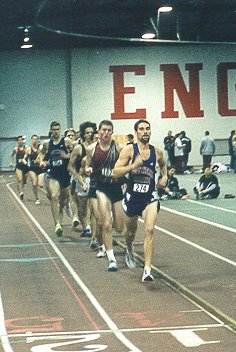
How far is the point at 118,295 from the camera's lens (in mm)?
13008

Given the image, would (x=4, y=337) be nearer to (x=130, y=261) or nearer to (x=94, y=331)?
(x=94, y=331)

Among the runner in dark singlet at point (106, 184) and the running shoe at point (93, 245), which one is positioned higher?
the runner in dark singlet at point (106, 184)

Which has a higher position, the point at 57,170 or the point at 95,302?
the point at 57,170

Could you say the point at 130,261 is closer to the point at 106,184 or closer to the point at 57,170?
the point at 106,184

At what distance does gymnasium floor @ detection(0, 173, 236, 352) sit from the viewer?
10.0 metres

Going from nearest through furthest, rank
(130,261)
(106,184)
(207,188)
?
(130,261)
(106,184)
(207,188)

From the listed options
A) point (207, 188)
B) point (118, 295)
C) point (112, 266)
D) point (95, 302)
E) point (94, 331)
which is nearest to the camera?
point (94, 331)

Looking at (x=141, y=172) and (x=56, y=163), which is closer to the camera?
(x=141, y=172)

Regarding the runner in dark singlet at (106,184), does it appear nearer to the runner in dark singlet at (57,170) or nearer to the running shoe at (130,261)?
the running shoe at (130,261)

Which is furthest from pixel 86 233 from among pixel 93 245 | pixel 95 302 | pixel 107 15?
pixel 107 15

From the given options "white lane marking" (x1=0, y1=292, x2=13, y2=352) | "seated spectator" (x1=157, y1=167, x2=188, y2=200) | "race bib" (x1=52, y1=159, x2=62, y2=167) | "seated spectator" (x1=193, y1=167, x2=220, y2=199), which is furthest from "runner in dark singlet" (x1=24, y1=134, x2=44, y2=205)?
"white lane marking" (x1=0, y1=292, x2=13, y2=352)

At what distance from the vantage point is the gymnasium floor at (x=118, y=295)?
1002 cm

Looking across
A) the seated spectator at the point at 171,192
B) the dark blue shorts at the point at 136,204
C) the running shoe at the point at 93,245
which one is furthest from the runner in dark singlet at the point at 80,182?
the seated spectator at the point at 171,192

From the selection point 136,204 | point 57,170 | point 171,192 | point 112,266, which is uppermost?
point 57,170
